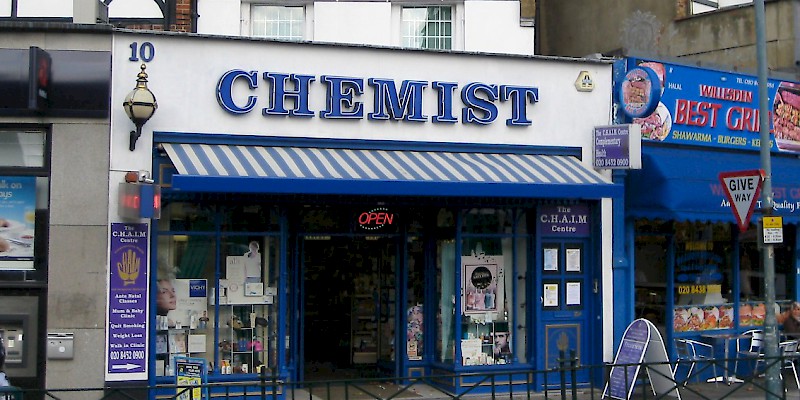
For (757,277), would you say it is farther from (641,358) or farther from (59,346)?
(59,346)

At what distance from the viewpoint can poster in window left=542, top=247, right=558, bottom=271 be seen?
14273 mm

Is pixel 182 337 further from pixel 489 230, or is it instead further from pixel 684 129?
pixel 684 129

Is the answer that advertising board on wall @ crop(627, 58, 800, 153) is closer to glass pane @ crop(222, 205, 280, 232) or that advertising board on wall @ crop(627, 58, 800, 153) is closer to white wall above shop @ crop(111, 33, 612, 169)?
white wall above shop @ crop(111, 33, 612, 169)

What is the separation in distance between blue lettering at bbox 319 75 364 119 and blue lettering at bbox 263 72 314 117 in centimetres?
24

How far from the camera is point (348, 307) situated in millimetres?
15023

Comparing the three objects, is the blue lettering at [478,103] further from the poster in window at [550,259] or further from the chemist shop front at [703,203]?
the chemist shop front at [703,203]

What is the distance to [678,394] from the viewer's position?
13.4 m

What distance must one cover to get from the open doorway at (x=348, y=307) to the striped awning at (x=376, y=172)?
179 cm

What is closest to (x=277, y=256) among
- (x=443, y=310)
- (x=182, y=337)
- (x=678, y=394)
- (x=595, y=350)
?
(x=182, y=337)

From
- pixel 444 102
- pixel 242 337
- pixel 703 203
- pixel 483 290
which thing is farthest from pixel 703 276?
pixel 242 337

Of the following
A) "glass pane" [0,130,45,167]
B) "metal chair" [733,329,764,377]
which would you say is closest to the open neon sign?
"glass pane" [0,130,45,167]

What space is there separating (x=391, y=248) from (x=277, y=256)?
2.09 metres

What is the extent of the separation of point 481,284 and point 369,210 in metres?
2.01

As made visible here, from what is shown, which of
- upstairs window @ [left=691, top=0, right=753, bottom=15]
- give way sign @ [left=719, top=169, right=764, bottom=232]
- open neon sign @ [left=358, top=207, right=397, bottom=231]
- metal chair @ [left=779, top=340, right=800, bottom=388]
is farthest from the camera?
upstairs window @ [left=691, top=0, right=753, bottom=15]
